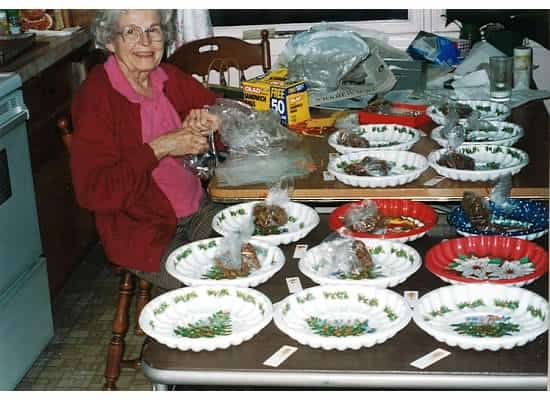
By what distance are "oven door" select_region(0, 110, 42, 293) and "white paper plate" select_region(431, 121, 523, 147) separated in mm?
1261

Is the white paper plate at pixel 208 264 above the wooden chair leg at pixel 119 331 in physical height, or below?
above

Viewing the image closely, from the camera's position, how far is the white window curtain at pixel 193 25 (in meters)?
3.83

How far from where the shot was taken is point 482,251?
1947mm

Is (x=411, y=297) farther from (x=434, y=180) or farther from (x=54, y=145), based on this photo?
(x=54, y=145)

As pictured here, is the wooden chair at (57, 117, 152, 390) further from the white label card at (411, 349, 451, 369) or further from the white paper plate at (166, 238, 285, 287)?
the white label card at (411, 349, 451, 369)

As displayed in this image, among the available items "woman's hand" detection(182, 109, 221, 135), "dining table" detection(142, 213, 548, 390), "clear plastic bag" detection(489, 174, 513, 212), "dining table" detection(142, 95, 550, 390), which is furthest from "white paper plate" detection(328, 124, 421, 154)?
"dining table" detection(142, 213, 548, 390)

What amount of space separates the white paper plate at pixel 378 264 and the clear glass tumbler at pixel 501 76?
120 centimetres

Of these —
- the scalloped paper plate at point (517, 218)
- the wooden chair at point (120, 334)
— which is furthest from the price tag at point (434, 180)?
the wooden chair at point (120, 334)

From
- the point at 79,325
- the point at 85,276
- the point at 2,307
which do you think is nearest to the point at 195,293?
the point at 2,307

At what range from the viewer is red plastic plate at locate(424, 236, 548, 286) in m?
1.85

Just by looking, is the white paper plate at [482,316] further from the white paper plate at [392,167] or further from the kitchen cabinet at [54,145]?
the kitchen cabinet at [54,145]

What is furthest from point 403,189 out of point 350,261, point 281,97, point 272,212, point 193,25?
point 193,25

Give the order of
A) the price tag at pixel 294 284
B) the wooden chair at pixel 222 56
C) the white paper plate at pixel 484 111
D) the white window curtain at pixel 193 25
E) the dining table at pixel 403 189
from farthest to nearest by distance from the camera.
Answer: the white window curtain at pixel 193 25 → the wooden chair at pixel 222 56 → the white paper plate at pixel 484 111 → the dining table at pixel 403 189 → the price tag at pixel 294 284

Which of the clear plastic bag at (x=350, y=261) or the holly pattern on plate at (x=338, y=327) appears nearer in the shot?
the holly pattern on plate at (x=338, y=327)
